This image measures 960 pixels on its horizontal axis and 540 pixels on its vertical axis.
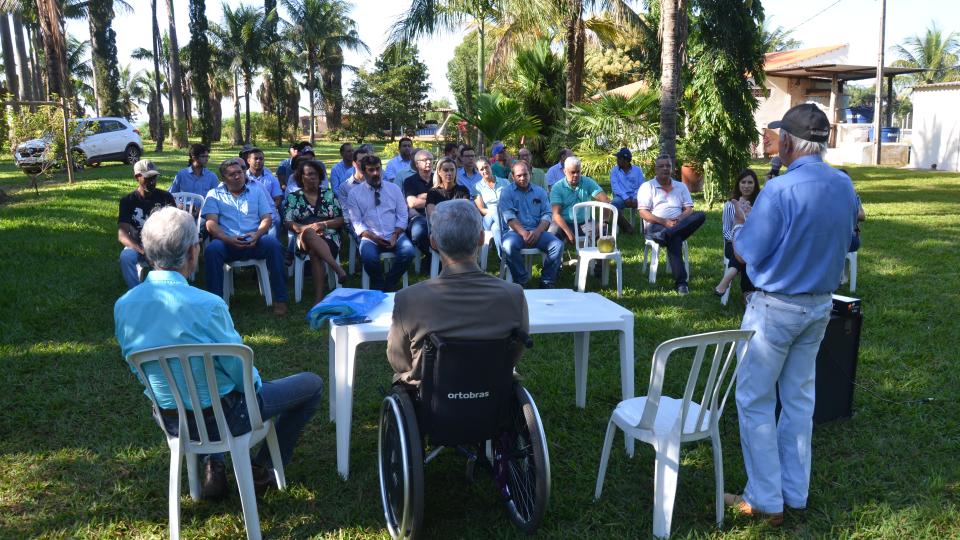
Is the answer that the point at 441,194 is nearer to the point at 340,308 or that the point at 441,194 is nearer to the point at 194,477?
the point at 340,308

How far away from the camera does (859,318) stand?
3.80 metres

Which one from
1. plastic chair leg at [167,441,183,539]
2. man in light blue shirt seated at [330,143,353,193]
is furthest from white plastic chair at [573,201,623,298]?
plastic chair leg at [167,441,183,539]

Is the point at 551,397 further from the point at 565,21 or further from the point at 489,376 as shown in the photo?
the point at 565,21

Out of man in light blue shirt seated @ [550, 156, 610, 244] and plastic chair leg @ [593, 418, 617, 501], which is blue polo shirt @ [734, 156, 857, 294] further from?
man in light blue shirt seated @ [550, 156, 610, 244]

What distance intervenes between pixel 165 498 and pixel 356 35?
1918 inches

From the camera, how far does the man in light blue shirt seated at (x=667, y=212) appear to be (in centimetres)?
723

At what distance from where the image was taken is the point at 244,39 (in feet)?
135

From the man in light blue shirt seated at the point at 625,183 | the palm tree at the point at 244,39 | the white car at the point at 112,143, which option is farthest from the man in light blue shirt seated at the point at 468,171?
the palm tree at the point at 244,39

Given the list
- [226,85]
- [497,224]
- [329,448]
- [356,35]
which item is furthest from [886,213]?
[226,85]

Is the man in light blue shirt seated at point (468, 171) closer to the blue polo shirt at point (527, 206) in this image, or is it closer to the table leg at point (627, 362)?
the blue polo shirt at point (527, 206)

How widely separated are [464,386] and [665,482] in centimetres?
93

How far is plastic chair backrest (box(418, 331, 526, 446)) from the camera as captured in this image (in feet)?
8.32

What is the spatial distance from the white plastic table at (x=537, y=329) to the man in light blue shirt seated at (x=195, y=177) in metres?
5.07

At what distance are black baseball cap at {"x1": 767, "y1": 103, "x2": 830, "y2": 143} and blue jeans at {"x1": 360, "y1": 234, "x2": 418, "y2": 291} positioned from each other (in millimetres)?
4492
